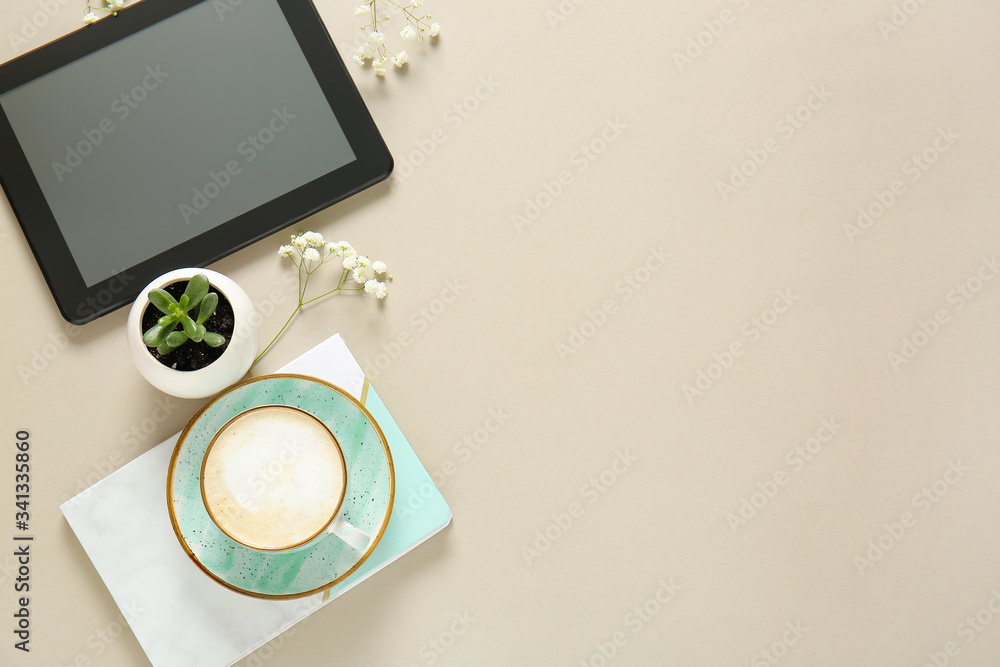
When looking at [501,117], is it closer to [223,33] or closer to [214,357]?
[223,33]

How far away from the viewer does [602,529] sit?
3.37 feet

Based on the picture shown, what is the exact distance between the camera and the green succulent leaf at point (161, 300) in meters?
0.85

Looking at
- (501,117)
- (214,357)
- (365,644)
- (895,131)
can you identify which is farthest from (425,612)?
(895,131)

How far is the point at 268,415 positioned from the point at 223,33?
0.58 metres

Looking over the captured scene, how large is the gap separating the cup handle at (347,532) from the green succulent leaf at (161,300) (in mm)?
347

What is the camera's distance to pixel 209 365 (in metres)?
0.87

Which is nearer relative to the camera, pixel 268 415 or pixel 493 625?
pixel 268 415
